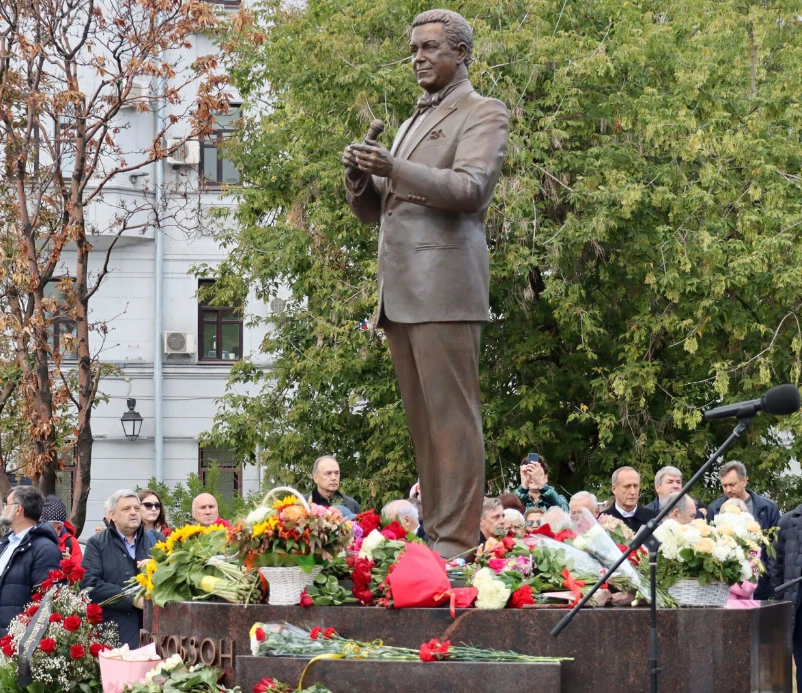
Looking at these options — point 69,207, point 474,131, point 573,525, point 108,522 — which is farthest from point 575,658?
point 69,207

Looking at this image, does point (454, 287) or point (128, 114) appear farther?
point (128, 114)

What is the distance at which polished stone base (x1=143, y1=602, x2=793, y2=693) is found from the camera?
23.0 ft

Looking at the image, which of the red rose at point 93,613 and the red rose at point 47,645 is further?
the red rose at point 93,613

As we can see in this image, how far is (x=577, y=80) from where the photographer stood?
1853 centimetres

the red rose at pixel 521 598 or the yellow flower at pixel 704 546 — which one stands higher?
the yellow flower at pixel 704 546

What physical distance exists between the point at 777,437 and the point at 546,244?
4.00 m

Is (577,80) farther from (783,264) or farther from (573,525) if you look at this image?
(573,525)

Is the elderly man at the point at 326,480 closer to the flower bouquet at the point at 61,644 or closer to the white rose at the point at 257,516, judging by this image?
the flower bouquet at the point at 61,644

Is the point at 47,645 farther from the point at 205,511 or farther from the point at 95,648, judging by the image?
the point at 205,511

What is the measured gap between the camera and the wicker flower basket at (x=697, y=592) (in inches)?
297

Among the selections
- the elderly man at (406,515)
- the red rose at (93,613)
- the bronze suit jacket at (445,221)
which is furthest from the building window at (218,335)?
the bronze suit jacket at (445,221)

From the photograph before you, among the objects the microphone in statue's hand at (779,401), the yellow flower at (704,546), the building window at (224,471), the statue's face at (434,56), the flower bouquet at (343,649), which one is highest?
the statue's face at (434,56)

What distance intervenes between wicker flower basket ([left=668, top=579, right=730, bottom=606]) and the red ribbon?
48cm

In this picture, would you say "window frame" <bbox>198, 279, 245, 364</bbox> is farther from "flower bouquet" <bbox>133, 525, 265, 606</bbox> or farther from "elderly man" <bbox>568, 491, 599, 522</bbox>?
"flower bouquet" <bbox>133, 525, 265, 606</bbox>
